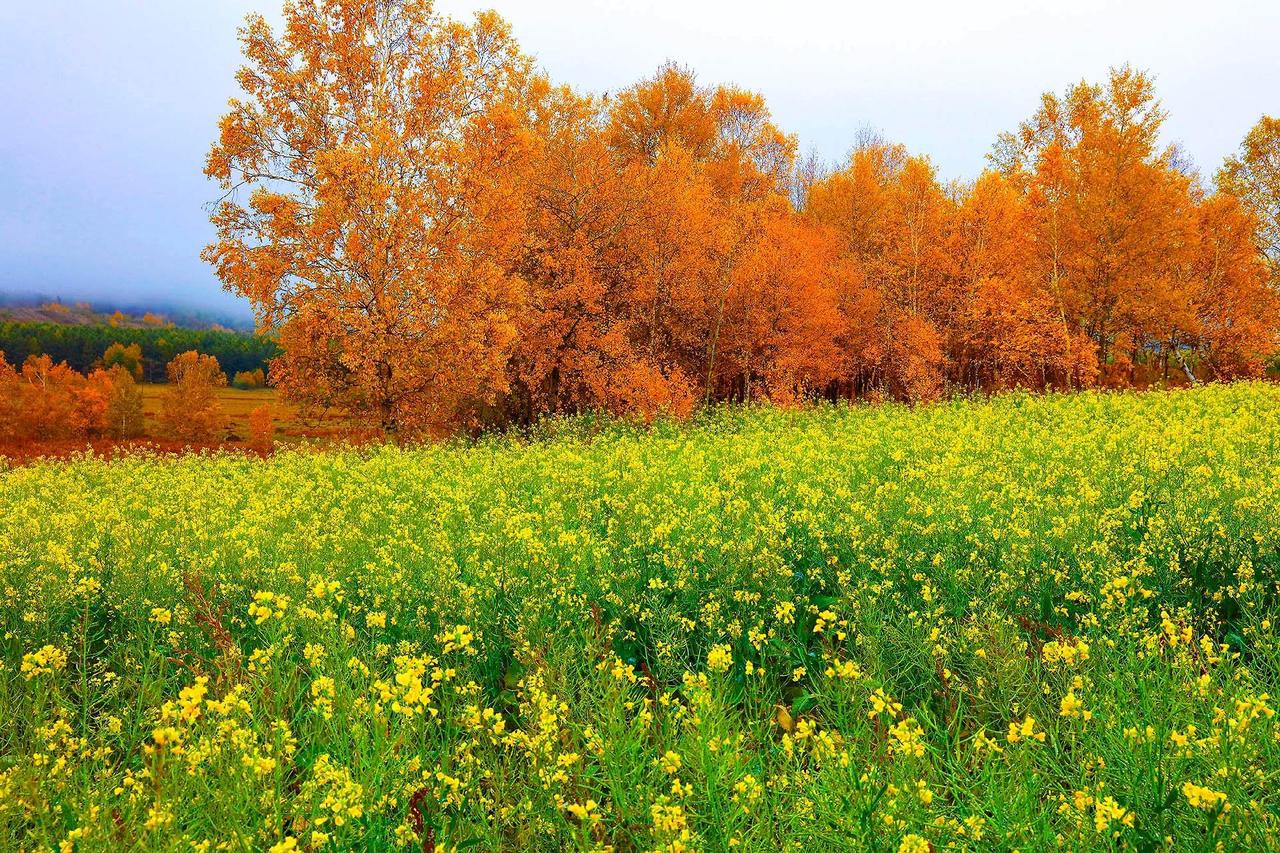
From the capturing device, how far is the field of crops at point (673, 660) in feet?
8.14

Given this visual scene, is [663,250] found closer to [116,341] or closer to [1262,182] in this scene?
[1262,182]

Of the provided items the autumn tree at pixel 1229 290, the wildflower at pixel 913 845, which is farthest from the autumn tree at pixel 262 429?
the autumn tree at pixel 1229 290

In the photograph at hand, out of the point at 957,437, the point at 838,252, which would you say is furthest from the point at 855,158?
the point at 957,437

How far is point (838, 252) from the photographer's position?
36.3 metres

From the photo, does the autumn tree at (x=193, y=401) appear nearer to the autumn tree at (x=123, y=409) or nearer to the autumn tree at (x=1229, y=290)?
the autumn tree at (x=123, y=409)

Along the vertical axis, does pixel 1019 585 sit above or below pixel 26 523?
above

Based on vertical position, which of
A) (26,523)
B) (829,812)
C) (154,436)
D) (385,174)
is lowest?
(154,436)

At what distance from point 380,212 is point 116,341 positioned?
41.6 m

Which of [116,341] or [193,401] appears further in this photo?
[116,341]

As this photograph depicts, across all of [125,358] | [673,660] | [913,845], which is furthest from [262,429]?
[913,845]

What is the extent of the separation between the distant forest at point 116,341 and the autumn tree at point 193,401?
0.93 meters

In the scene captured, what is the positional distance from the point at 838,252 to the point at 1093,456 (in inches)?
1193

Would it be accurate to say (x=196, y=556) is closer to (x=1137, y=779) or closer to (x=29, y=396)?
(x=1137, y=779)

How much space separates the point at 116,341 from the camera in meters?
47.6
